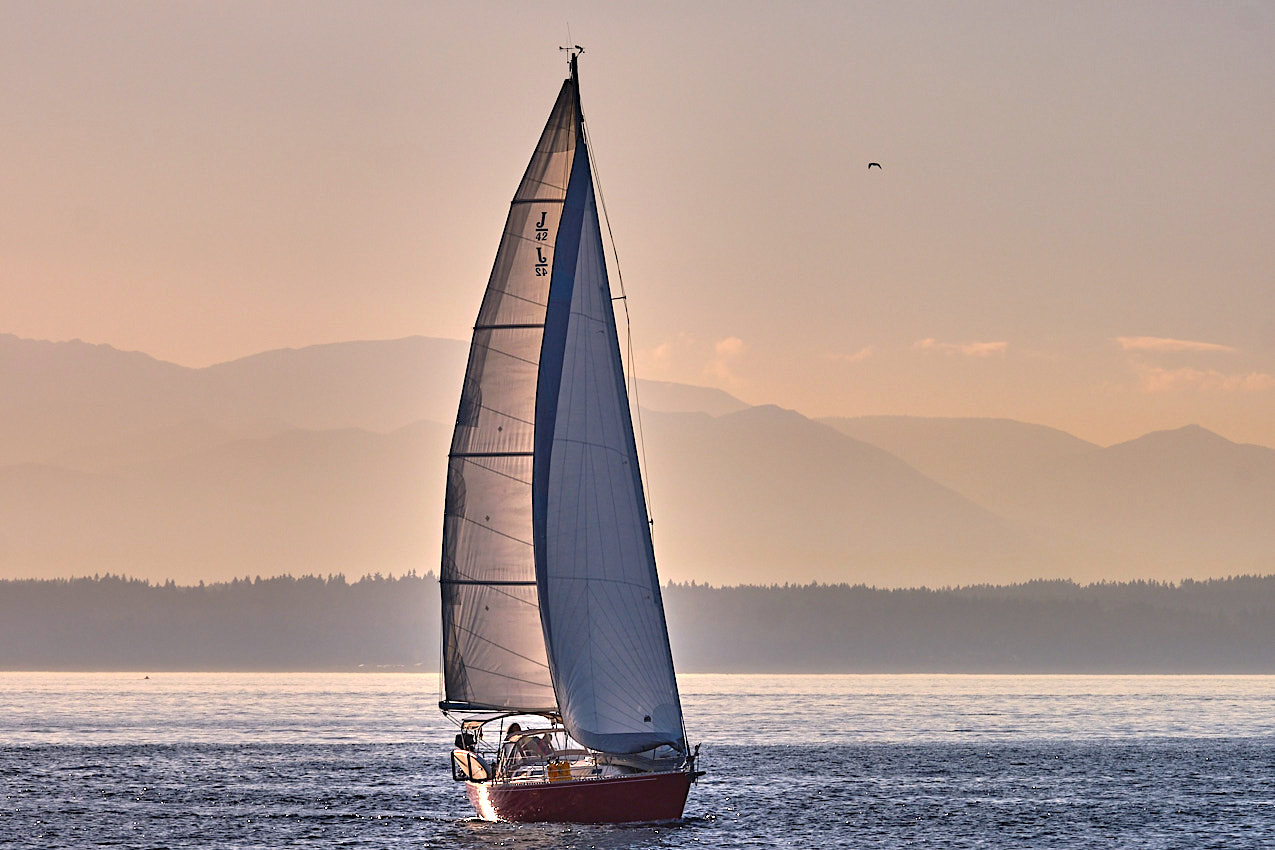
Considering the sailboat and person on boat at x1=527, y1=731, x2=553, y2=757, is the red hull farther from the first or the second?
person on boat at x1=527, y1=731, x2=553, y2=757

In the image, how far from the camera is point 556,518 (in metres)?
50.3

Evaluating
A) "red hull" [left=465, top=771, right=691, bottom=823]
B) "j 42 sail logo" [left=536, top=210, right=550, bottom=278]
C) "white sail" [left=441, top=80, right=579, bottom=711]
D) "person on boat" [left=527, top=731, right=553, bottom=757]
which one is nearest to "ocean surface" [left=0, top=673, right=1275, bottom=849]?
"red hull" [left=465, top=771, right=691, bottom=823]

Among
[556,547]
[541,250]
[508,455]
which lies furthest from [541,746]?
[541,250]

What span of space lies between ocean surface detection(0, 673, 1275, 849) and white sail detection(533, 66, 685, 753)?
3.68 meters

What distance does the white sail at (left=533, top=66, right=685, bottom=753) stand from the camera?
1971 inches

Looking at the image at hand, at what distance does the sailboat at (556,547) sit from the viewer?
4988 cm

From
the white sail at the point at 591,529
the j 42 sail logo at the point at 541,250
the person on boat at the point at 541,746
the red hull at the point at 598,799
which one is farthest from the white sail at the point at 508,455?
the red hull at the point at 598,799

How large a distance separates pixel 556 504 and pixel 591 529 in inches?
49.9

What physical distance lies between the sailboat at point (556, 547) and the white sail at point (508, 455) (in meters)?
0.04

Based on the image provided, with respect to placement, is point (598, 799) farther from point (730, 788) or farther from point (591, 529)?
point (730, 788)

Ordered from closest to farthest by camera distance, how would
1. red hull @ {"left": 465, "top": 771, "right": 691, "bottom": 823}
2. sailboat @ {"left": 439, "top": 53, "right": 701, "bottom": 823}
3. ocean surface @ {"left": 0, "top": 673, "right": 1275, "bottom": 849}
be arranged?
red hull @ {"left": 465, "top": 771, "right": 691, "bottom": 823} < sailboat @ {"left": 439, "top": 53, "right": 701, "bottom": 823} < ocean surface @ {"left": 0, "top": 673, "right": 1275, "bottom": 849}

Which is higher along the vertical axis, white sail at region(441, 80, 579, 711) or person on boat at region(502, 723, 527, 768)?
white sail at region(441, 80, 579, 711)

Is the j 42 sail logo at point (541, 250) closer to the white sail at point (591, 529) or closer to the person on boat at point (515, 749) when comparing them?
the white sail at point (591, 529)

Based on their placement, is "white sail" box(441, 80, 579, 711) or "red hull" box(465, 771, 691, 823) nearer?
"red hull" box(465, 771, 691, 823)
